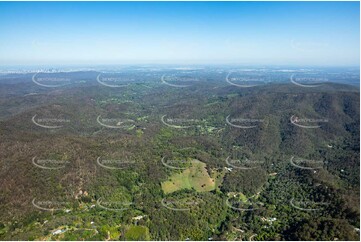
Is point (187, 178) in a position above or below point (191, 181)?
above

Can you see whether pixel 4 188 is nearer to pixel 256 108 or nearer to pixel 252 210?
pixel 252 210

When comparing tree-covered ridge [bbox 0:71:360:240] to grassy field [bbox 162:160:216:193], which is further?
grassy field [bbox 162:160:216:193]

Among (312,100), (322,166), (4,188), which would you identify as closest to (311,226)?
(322,166)

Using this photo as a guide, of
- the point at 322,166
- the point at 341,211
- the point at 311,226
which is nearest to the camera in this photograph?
the point at 311,226

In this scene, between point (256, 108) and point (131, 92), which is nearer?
point (256, 108)

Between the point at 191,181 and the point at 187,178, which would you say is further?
the point at 187,178

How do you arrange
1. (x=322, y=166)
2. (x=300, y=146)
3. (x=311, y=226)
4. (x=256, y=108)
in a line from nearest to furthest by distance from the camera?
1. (x=311, y=226)
2. (x=322, y=166)
3. (x=300, y=146)
4. (x=256, y=108)

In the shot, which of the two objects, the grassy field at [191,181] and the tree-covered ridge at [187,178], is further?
the grassy field at [191,181]

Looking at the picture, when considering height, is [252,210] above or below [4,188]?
below
